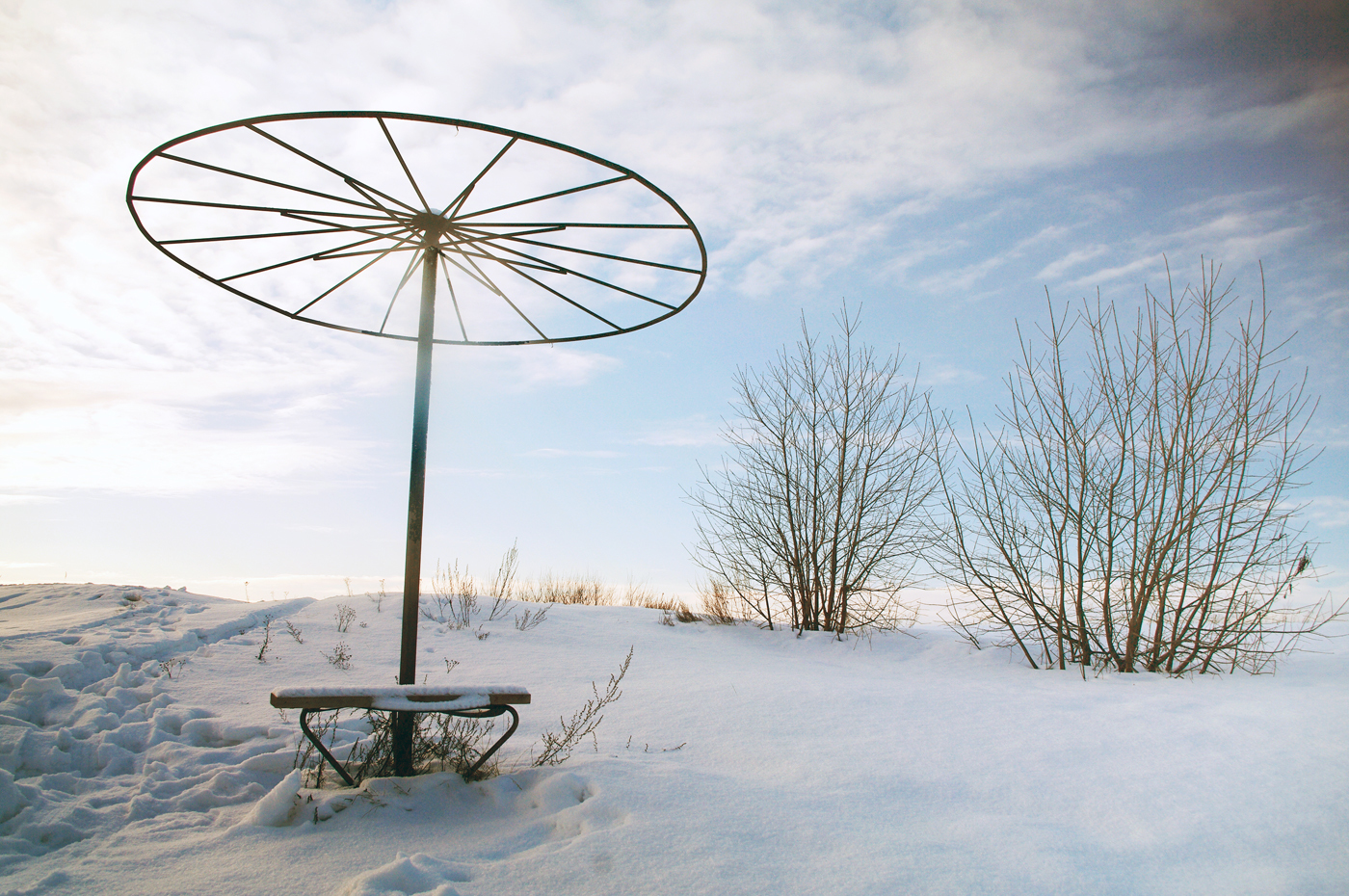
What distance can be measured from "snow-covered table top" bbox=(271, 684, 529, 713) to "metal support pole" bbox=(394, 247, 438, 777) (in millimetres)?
359

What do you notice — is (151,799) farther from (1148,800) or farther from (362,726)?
(1148,800)

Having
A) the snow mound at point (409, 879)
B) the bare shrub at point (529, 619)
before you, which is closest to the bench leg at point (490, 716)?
the snow mound at point (409, 879)

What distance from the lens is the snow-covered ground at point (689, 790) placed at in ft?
6.82

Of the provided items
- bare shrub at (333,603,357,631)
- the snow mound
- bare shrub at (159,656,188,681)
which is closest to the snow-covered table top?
Result: the snow mound

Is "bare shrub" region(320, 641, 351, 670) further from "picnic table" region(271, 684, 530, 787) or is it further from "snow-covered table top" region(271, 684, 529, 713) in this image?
"snow-covered table top" region(271, 684, 529, 713)

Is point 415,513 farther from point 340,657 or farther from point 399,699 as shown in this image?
point 340,657

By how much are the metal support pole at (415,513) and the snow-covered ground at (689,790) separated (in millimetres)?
193

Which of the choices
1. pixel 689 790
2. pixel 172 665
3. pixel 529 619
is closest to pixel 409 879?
pixel 689 790

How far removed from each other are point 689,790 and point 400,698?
111 centimetres

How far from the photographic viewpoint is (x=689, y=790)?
2613mm

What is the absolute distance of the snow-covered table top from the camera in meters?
2.32

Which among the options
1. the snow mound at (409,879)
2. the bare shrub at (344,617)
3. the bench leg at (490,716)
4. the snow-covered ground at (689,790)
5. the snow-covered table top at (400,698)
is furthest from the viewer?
the bare shrub at (344,617)

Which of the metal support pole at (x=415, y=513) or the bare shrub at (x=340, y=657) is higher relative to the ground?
the metal support pole at (x=415, y=513)

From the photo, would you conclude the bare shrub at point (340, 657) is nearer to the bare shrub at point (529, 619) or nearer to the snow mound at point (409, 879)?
the bare shrub at point (529, 619)
